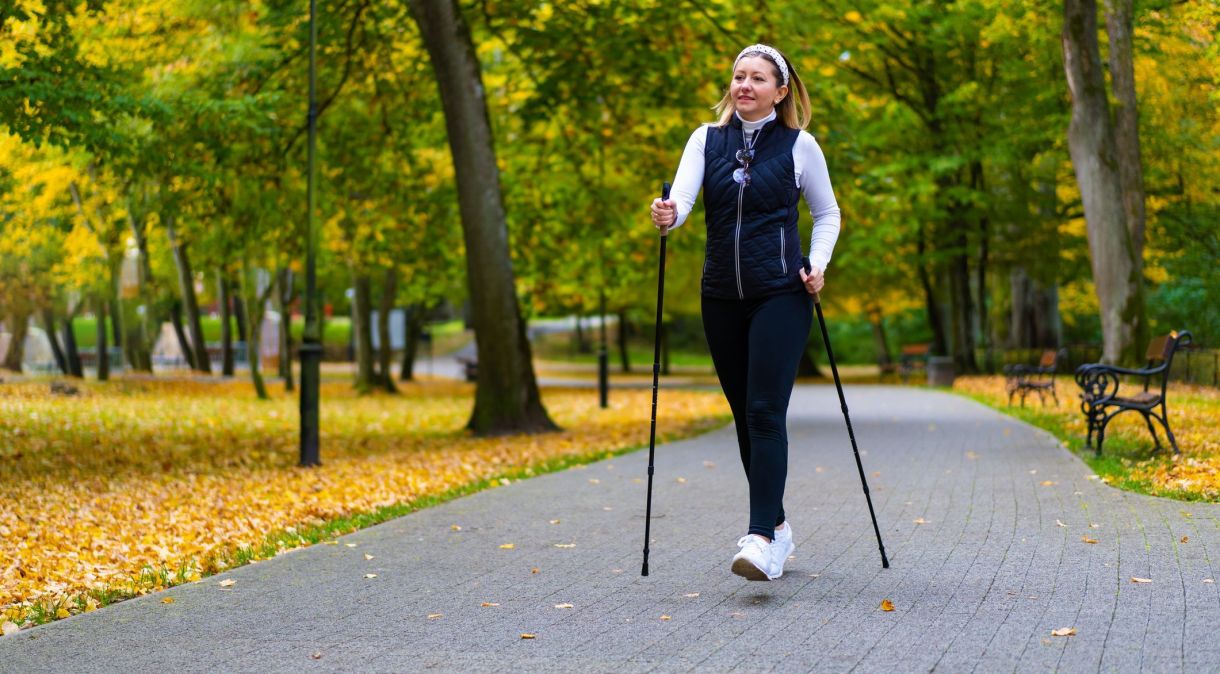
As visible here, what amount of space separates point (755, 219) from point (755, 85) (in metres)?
0.56

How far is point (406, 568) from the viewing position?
6621 millimetres

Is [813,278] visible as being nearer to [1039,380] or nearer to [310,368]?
[310,368]

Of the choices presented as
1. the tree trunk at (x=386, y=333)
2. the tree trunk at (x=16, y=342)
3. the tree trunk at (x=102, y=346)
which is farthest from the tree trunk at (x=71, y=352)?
the tree trunk at (x=386, y=333)

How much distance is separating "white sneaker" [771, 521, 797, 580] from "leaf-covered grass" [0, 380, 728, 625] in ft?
9.40

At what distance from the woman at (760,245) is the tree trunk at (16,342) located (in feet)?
113

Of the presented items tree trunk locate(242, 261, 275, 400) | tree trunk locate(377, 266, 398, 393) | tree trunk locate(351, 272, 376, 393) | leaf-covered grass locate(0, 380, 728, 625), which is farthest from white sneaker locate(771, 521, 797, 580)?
tree trunk locate(377, 266, 398, 393)

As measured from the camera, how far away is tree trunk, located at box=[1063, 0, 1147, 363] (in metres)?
17.8

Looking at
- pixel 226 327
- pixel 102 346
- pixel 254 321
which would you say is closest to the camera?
pixel 254 321

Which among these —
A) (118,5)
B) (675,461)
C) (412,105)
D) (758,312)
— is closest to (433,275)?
(412,105)

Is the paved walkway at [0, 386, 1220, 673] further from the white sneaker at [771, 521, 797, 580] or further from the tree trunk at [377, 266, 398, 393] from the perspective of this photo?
the tree trunk at [377, 266, 398, 393]

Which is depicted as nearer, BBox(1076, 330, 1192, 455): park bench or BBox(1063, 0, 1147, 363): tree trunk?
BBox(1076, 330, 1192, 455): park bench

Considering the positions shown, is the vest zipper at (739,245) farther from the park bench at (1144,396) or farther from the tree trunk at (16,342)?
the tree trunk at (16,342)

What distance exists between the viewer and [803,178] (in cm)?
580

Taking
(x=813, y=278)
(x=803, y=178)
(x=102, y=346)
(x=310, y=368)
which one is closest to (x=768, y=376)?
(x=813, y=278)
